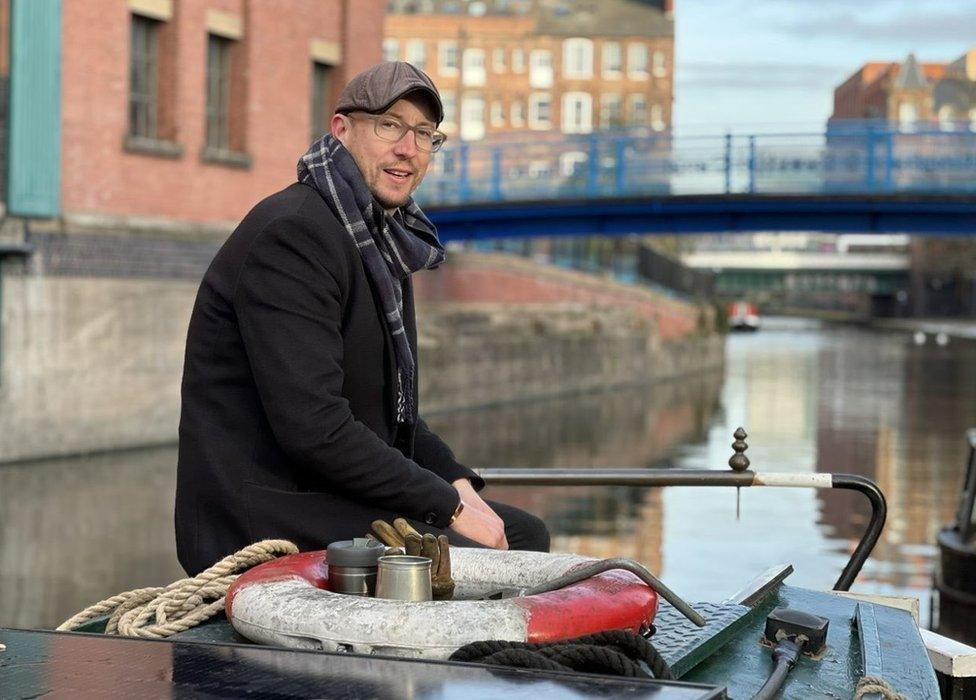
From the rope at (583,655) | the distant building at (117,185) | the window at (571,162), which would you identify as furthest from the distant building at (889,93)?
the rope at (583,655)

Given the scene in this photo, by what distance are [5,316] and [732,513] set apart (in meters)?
8.78

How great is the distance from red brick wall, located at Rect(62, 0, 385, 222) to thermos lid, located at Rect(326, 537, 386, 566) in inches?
698

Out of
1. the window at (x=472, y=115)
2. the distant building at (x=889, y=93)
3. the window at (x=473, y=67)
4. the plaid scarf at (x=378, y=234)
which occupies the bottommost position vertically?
the plaid scarf at (x=378, y=234)

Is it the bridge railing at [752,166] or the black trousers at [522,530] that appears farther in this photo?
the bridge railing at [752,166]

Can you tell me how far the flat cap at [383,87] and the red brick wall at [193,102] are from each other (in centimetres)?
1693

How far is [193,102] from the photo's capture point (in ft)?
74.2

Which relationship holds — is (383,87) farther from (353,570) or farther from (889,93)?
(889,93)

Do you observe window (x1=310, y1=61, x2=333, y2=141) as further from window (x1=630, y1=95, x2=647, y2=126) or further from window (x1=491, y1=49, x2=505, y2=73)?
window (x1=630, y1=95, x2=647, y2=126)

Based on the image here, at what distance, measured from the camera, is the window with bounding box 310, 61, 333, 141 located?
2673 centimetres

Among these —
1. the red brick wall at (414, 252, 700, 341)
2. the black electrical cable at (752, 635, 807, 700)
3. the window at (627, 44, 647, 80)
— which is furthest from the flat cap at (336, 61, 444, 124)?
the window at (627, 44, 647, 80)

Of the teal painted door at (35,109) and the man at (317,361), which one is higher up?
the teal painted door at (35,109)

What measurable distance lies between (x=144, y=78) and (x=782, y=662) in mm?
20094

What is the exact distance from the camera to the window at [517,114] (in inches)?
3888

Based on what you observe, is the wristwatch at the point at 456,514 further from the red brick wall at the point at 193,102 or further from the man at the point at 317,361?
the red brick wall at the point at 193,102
